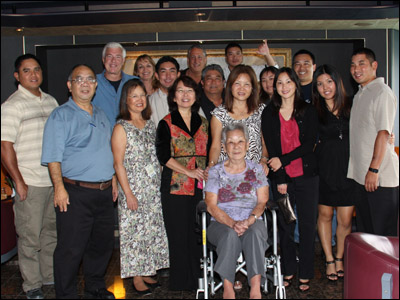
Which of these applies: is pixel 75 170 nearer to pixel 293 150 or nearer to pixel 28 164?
pixel 28 164

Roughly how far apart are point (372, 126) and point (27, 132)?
9.55 feet

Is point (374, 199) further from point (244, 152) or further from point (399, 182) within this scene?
point (244, 152)

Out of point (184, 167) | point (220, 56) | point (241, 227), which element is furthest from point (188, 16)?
point (241, 227)

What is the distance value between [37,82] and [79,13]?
1.89 meters

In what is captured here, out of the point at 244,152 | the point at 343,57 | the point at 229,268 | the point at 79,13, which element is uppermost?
the point at 79,13

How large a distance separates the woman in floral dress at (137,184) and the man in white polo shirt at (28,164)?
0.74 m

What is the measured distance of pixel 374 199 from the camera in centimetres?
344

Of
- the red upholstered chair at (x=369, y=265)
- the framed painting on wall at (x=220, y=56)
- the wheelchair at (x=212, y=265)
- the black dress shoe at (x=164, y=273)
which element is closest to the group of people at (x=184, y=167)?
the wheelchair at (x=212, y=265)

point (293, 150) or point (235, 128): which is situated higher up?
point (235, 128)

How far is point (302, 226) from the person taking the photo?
3445mm

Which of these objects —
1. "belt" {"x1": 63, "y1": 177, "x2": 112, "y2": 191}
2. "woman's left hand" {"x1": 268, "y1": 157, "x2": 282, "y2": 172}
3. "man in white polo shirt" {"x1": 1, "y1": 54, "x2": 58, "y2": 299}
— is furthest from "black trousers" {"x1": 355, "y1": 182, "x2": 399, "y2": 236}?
"man in white polo shirt" {"x1": 1, "y1": 54, "x2": 58, "y2": 299}

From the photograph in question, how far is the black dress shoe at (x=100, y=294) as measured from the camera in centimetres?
336

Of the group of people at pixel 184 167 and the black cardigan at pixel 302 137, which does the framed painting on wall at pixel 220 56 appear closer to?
the group of people at pixel 184 167

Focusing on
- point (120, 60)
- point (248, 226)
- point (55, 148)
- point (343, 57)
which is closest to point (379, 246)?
point (248, 226)
